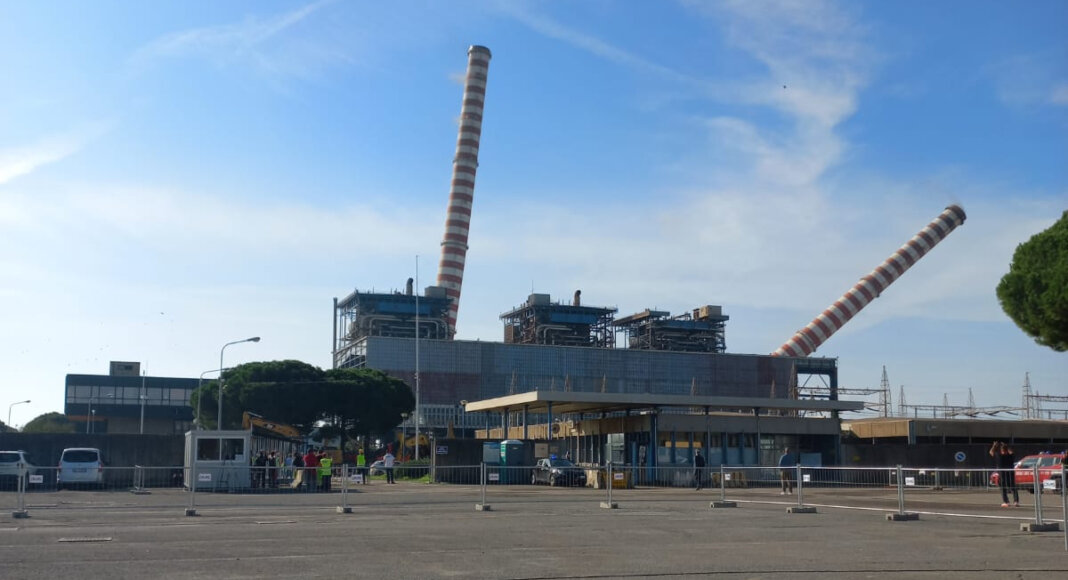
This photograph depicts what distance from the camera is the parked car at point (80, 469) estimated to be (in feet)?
126

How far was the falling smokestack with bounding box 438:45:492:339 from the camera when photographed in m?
101

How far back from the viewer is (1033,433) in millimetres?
63438

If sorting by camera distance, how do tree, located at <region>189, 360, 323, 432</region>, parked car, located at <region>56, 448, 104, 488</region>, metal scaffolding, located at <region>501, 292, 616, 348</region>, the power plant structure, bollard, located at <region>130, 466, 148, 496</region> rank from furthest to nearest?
metal scaffolding, located at <region>501, 292, 616, 348</region> < the power plant structure < tree, located at <region>189, 360, 323, 432</region> < parked car, located at <region>56, 448, 104, 488</region> < bollard, located at <region>130, 466, 148, 496</region>

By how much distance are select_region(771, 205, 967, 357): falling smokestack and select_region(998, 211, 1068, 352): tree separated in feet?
279

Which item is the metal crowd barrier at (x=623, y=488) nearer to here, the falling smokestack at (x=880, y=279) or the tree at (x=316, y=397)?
the tree at (x=316, y=397)

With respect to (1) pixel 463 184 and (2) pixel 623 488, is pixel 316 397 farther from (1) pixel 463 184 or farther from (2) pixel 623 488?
(2) pixel 623 488

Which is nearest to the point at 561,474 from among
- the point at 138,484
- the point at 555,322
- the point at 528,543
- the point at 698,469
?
the point at 698,469

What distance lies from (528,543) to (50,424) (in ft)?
371

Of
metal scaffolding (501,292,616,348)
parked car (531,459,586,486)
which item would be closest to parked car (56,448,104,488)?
parked car (531,459,586,486)

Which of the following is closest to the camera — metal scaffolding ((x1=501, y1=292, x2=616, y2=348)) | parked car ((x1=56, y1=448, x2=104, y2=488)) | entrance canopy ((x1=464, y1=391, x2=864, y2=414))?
parked car ((x1=56, y1=448, x2=104, y2=488))

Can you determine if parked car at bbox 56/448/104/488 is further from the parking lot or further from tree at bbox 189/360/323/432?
tree at bbox 189/360/323/432

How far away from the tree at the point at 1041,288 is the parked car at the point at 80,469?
98.3ft

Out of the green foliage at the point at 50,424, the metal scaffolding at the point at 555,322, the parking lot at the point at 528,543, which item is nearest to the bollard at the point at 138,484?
the parking lot at the point at 528,543

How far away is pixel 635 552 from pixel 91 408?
111 m
